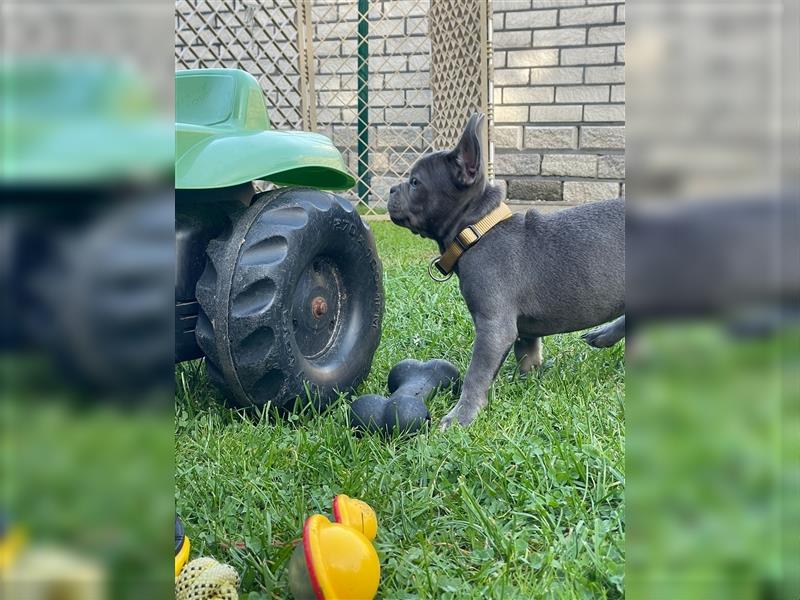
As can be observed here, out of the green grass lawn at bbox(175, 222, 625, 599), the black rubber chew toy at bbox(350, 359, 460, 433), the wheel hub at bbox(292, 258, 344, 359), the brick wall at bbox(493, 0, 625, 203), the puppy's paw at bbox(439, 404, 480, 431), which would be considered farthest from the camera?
the brick wall at bbox(493, 0, 625, 203)

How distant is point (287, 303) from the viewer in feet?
6.45

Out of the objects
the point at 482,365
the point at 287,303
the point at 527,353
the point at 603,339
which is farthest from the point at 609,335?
the point at 287,303

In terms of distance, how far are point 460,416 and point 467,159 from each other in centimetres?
76

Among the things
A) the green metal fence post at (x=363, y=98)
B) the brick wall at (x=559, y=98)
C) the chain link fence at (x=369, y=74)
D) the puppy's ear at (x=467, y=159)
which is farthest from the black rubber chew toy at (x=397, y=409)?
the green metal fence post at (x=363, y=98)

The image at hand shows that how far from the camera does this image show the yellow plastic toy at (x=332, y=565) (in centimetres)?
108

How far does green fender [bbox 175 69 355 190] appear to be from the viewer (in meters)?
1.92

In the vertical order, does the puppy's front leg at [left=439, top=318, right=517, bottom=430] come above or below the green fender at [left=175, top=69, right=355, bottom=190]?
below

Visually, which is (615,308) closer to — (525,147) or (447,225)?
(447,225)

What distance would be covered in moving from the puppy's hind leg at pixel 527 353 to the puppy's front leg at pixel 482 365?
1.10ft
